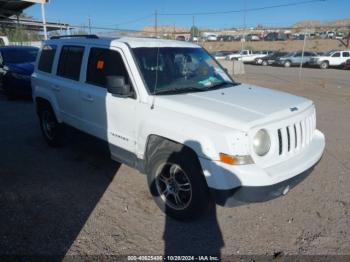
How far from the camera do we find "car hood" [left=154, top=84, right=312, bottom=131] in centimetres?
312

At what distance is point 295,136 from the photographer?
11.2 feet

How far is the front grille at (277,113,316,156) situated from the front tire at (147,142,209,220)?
87cm

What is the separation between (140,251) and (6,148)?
13.5ft

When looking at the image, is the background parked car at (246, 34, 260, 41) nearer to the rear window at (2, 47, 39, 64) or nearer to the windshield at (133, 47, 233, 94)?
the rear window at (2, 47, 39, 64)

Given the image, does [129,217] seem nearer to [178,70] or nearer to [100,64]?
[178,70]

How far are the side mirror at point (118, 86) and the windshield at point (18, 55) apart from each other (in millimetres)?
9618

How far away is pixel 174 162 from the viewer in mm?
3430

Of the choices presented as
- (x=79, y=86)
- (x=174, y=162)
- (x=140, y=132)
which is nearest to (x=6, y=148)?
(x=79, y=86)

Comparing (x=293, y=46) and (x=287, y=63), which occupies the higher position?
(x=293, y=46)

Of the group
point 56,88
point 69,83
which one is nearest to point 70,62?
point 69,83

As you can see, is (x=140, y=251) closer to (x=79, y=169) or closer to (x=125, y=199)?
(x=125, y=199)

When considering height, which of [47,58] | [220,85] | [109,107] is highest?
[47,58]

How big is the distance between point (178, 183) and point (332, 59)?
32056 mm

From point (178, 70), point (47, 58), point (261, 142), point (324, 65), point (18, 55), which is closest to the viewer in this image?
point (261, 142)
